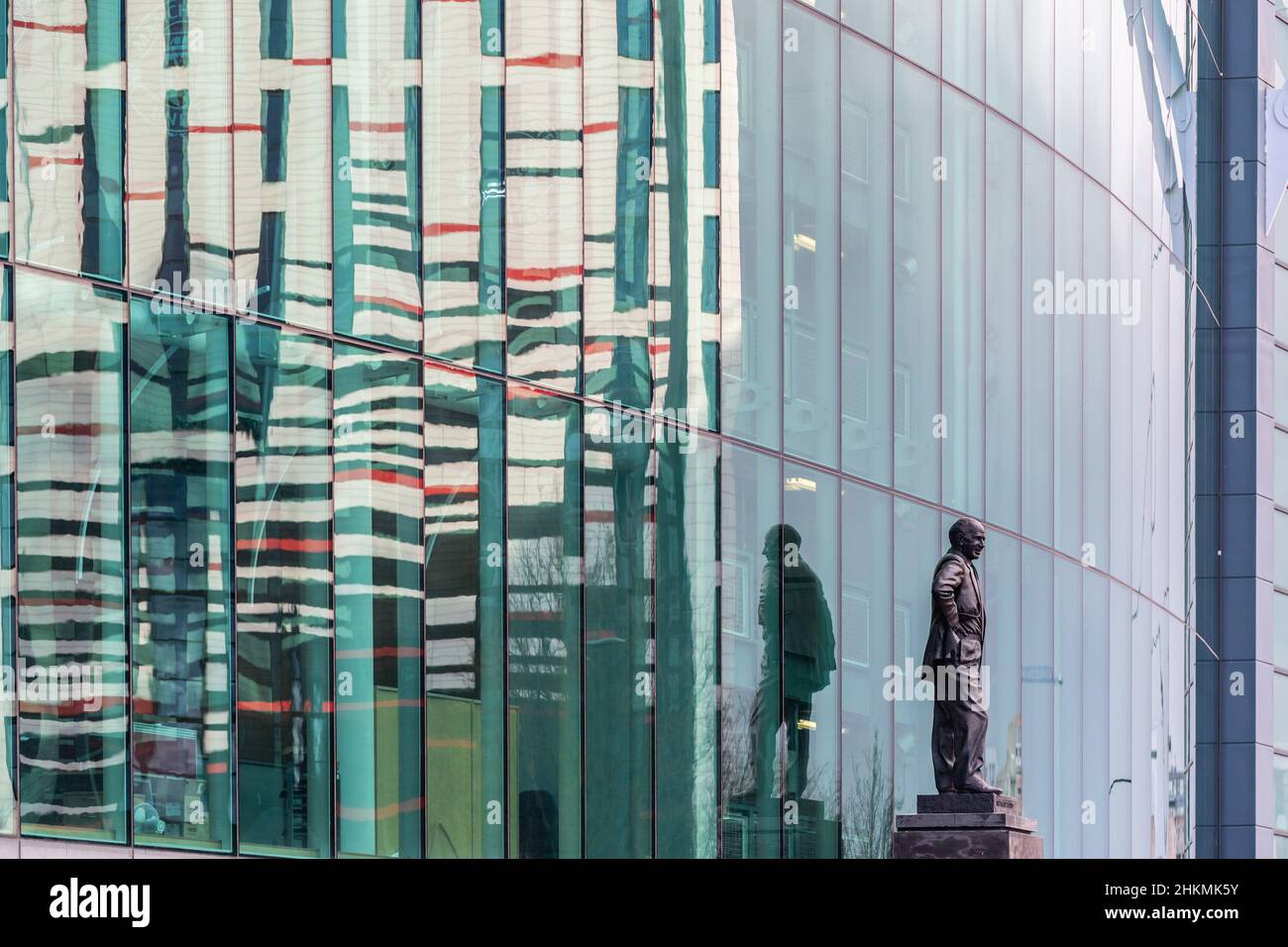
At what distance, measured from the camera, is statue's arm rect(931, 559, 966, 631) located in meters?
20.3

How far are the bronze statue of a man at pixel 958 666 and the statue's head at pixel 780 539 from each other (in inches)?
164

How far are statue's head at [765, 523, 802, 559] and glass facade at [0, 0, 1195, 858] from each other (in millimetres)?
78

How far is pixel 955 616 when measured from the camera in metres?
20.3

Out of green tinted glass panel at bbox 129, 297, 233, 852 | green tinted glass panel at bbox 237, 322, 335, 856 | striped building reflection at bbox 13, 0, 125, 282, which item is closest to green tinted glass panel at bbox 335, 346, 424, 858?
green tinted glass panel at bbox 237, 322, 335, 856

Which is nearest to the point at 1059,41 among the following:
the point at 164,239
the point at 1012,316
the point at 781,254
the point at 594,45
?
the point at 1012,316

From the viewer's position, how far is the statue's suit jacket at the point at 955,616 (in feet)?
66.4

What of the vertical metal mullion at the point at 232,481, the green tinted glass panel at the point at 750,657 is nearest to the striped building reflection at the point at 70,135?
the vertical metal mullion at the point at 232,481

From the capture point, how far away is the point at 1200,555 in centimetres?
4500

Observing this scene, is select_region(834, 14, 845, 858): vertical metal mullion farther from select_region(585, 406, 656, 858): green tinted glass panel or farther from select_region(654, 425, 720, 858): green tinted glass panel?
select_region(585, 406, 656, 858): green tinted glass panel

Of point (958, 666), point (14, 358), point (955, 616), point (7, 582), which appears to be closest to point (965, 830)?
point (958, 666)

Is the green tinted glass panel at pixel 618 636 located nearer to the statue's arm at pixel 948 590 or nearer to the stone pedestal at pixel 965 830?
the stone pedestal at pixel 965 830

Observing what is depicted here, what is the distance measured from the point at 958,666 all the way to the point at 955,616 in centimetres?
47

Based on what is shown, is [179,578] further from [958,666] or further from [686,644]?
[958,666]
